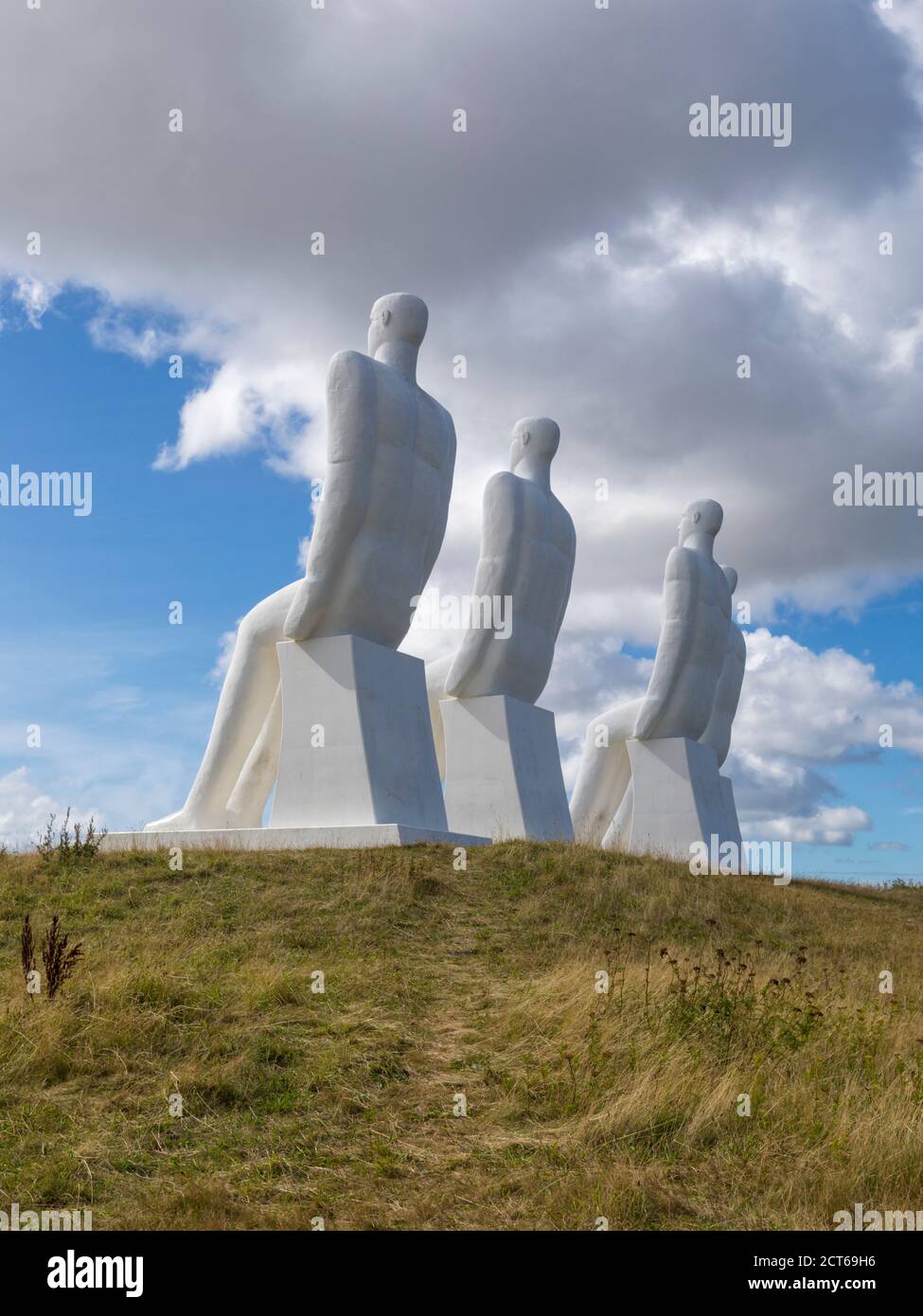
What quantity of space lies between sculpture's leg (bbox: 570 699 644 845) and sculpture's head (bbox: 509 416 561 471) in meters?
4.98

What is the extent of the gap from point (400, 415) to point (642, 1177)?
10.5 m

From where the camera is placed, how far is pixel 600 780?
22625 millimetres

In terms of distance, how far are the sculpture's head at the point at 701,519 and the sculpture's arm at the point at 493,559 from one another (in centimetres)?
515

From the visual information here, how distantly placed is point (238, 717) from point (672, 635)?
24.4 feet

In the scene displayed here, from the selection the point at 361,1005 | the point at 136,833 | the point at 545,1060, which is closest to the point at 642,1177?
the point at 545,1060

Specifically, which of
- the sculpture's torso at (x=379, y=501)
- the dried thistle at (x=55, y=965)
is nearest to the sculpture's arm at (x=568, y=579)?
the sculpture's torso at (x=379, y=501)

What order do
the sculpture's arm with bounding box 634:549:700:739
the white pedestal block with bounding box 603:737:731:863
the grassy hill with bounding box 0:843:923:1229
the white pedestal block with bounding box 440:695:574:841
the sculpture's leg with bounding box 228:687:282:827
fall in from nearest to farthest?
1. the grassy hill with bounding box 0:843:923:1229
2. the sculpture's leg with bounding box 228:687:282:827
3. the white pedestal block with bounding box 440:695:574:841
4. the sculpture's arm with bounding box 634:549:700:739
5. the white pedestal block with bounding box 603:737:731:863

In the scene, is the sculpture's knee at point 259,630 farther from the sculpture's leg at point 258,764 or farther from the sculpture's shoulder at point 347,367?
the sculpture's shoulder at point 347,367

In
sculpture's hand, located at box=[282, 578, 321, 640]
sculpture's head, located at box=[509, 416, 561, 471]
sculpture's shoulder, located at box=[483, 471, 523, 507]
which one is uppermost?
sculpture's head, located at box=[509, 416, 561, 471]

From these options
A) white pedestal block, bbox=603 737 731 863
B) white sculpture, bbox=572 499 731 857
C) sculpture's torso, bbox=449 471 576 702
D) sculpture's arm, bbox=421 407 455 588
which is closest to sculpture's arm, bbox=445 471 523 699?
sculpture's torso, bbox=449 471 576 702

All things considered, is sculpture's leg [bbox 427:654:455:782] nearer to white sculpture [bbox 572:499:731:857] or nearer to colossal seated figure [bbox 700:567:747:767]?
white sculpture [bbox 572:499:731:857]

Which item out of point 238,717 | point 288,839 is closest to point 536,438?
point 238,717

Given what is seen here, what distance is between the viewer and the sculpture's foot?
53.0 feet
